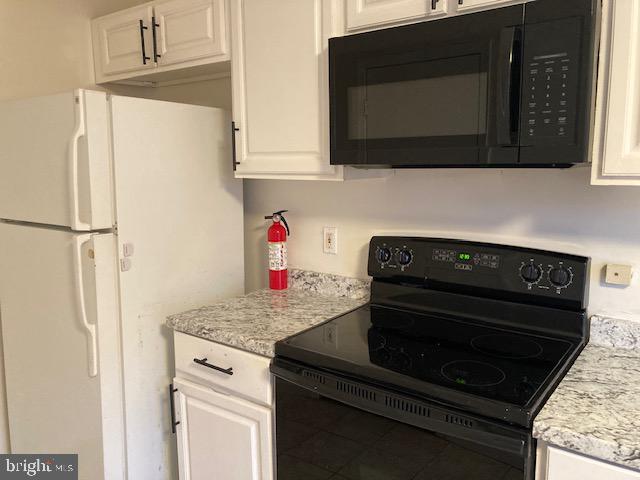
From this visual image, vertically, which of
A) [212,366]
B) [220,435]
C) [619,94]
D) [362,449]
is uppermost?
[619,94]

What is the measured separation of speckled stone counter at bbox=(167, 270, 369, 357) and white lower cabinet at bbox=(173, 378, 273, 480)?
205 mm

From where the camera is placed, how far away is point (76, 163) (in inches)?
71.4

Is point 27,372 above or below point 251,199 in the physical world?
below

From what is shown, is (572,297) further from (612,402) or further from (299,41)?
(299,41)

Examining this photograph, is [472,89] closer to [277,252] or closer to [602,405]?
[602,405]

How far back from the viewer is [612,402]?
1206 mm

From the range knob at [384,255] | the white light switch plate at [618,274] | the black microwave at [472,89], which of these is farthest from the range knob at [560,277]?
the range knob at [384,255]

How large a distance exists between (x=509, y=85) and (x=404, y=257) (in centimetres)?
75

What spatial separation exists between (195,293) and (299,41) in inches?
41.8

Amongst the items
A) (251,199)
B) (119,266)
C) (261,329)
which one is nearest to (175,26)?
(251,199)

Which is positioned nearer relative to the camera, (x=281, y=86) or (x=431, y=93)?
(x=431, y=93)

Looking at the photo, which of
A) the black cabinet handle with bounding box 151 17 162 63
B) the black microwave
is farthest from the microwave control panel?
the black cabinet handle with bounding box 151 17 162 63

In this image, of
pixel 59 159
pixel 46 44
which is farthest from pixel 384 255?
pixel 46 44

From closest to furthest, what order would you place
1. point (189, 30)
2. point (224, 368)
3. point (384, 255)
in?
point (224, 368)
point (384, 255)
point (189, 30)
